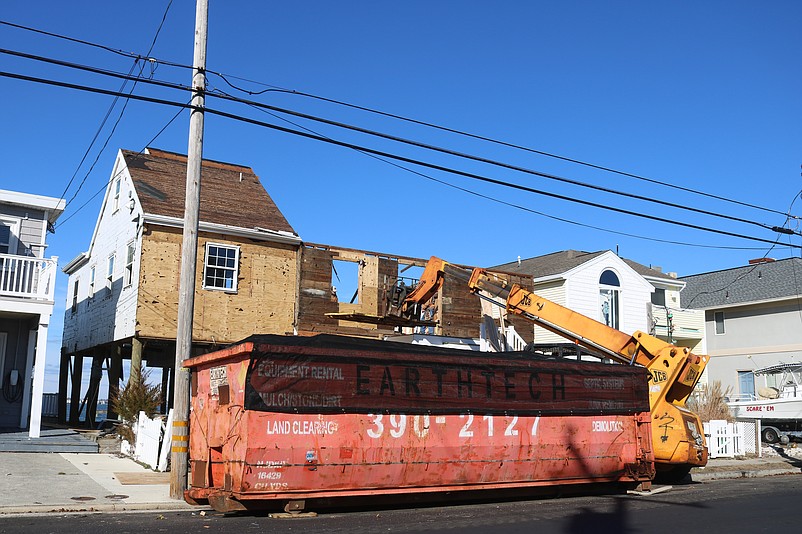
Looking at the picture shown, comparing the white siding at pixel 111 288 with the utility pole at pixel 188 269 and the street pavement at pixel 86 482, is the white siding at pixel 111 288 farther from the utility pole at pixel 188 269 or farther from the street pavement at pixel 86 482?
the utility pole at pixel 188 269

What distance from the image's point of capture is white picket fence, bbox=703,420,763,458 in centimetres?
2286

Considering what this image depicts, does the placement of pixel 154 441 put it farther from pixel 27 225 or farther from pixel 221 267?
pixel 27 225

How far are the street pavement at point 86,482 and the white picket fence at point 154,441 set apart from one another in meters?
0.23

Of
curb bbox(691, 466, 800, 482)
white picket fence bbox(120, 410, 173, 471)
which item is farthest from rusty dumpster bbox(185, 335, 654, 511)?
curb bbox(691, 466, 800, 482)

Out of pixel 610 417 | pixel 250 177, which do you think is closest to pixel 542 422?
pixel 610 417

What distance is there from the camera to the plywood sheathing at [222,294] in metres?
22.2

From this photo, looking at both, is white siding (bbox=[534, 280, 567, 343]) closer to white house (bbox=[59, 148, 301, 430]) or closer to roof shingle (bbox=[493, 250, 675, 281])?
roof shingle (bbox=[493, 250, 675, 281])

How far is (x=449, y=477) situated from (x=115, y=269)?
16.2m

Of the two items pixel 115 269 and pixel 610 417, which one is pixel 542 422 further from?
pixel 115 269

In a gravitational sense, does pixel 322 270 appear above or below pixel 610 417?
above

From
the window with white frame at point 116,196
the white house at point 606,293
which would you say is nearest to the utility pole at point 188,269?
the window with white frame at point 116,196

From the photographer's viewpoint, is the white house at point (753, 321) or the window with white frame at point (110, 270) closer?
the window with white frame at point (110, 270)

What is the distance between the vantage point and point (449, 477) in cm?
1280

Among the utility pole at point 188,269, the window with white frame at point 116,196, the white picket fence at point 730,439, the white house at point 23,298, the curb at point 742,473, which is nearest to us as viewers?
the utility pole at point 188,269
